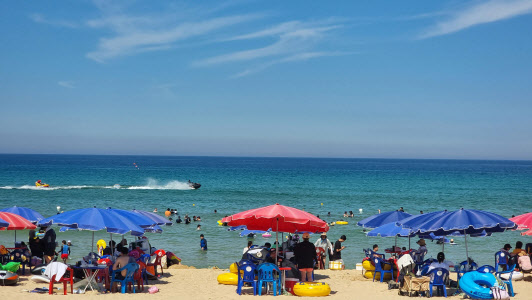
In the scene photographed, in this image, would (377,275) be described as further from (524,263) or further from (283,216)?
(283,216)

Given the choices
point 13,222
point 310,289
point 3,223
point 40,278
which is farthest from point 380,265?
point 3,223

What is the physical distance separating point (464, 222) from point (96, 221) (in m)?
8.47

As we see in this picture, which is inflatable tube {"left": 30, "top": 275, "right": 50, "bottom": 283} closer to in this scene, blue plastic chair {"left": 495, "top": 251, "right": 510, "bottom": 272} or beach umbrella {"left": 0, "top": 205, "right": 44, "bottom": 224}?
beach umbrella {"left": 0, "top": 205, "right": 44, "bottom": 224}

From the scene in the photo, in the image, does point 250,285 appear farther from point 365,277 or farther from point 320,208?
point 320,208

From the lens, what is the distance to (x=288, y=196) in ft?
198

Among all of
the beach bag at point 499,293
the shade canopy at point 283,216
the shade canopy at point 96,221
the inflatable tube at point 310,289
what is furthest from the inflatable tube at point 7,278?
the beach bag at point 499,293

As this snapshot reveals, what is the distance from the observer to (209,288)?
12.9m

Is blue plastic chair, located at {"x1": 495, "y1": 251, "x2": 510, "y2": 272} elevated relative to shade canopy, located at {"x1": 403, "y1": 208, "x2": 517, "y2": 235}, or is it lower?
lower

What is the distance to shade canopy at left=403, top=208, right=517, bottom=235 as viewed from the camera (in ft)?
37.8

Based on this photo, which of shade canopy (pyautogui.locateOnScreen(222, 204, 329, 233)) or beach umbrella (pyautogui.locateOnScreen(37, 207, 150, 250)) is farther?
beach umbrella (pyautogui.locateOnScreen(37, 207, 150, 250))

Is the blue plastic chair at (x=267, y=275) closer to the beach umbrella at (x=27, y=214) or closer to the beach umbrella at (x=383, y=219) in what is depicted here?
the beach umbrella at (x=383, y=219)

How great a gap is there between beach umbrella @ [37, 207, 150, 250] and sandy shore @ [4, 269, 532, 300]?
151cm

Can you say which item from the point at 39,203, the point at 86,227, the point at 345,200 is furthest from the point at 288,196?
the point at 86,227

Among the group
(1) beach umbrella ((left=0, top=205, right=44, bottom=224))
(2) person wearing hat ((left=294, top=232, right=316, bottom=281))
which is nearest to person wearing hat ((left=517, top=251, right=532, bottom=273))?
(2) person wearing hat ((left=294, top=232, right=316, bottom=281))
